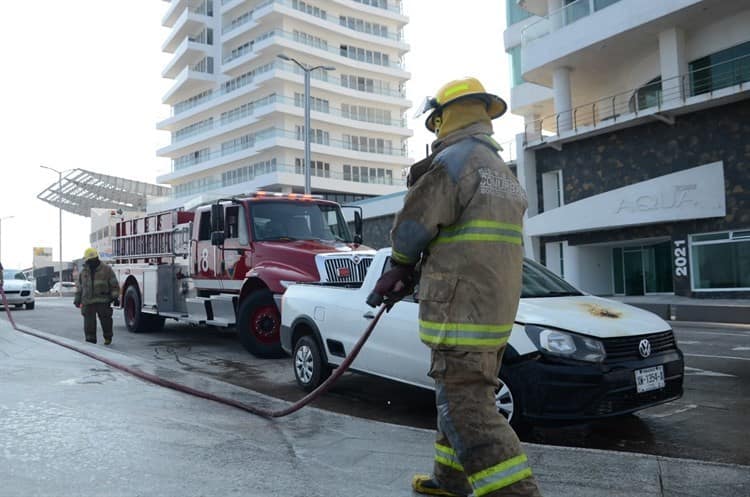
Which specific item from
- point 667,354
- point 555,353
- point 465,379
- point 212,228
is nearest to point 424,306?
point 465,379

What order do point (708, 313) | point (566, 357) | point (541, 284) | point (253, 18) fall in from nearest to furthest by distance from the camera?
1. point (566, 357)
2. point (541, 284)
3. point (708, 313)
4. point (253, 18)

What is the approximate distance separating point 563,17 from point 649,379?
81.4 feet

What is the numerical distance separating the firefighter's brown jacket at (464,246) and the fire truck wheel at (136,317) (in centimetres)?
1187

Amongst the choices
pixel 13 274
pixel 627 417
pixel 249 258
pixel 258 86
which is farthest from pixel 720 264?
pixel 258 86

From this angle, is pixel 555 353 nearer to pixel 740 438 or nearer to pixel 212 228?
pixel 740 438

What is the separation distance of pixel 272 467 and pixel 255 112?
55312 millimetres

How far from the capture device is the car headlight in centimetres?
464

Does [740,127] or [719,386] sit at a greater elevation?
[740,127]

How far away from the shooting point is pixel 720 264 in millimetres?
22031

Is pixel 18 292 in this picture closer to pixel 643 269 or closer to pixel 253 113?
pixel 643 269

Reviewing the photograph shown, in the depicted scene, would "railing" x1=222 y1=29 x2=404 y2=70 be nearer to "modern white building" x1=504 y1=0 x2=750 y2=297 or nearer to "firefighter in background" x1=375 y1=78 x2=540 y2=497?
"modern white building" x1=504 y1=0 x2=750 y2=297

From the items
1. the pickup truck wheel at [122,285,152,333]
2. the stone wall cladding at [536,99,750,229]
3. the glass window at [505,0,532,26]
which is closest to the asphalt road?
the pickup truck wheel at [122,285,152,333]

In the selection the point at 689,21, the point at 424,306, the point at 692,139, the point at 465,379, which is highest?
the point at 689,21

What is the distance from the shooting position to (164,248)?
12.8 meters
